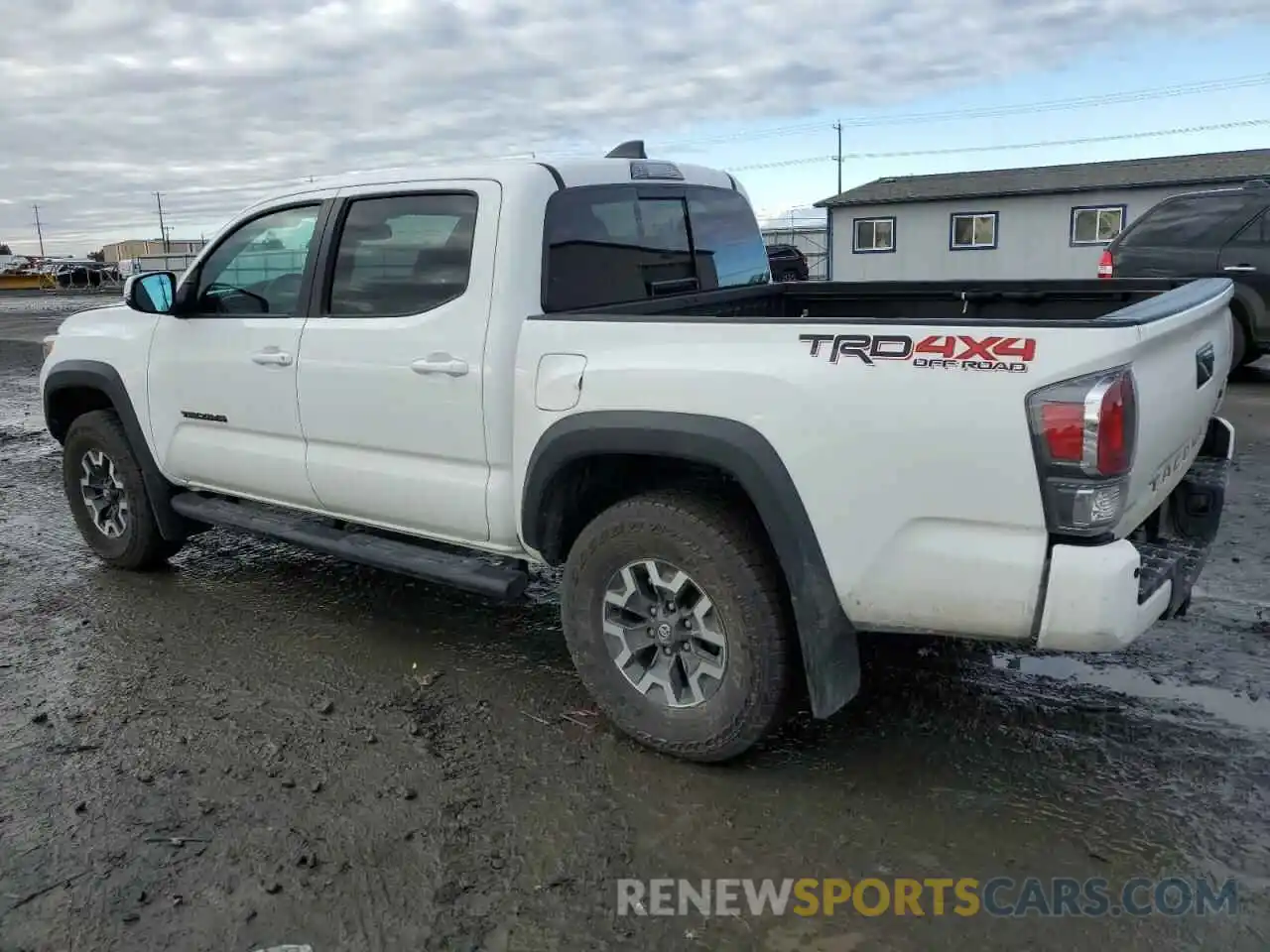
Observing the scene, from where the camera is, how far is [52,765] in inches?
141

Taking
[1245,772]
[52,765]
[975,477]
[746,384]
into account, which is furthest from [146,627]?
[1245,772]

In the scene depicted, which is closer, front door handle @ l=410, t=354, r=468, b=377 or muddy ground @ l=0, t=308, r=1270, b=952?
muddy ground @ l=0, t=308, r=1270, b=952

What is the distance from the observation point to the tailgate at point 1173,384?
2.75m

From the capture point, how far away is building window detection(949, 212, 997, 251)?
27.9 meters

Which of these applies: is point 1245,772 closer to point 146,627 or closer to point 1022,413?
point 1022,413

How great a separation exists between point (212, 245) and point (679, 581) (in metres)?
3.02

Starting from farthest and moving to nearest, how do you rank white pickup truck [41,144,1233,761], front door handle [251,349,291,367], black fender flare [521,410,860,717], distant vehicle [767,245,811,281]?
1. distant vehicle [767,245,811,281]
2. front door handle [251,349,291,367]
3. black fender flare [521,410,860,717]
4. white pickup truck [41,144,1233,761]

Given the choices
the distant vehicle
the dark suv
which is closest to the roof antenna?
the dark suv

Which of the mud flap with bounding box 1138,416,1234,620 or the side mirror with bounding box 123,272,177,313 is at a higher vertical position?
the side mirror with bounding box 123,272,177,313

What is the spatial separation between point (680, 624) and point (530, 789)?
0.72m

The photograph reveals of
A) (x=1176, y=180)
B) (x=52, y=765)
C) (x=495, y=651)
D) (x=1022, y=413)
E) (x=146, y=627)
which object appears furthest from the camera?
(x=1176, y=180)

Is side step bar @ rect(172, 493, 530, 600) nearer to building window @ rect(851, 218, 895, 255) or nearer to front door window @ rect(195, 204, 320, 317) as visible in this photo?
front door window @ rect(195, 204, 320, 317)

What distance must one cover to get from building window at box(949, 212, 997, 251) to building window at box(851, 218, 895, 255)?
1.80 meters

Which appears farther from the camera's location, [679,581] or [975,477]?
[679,581]
